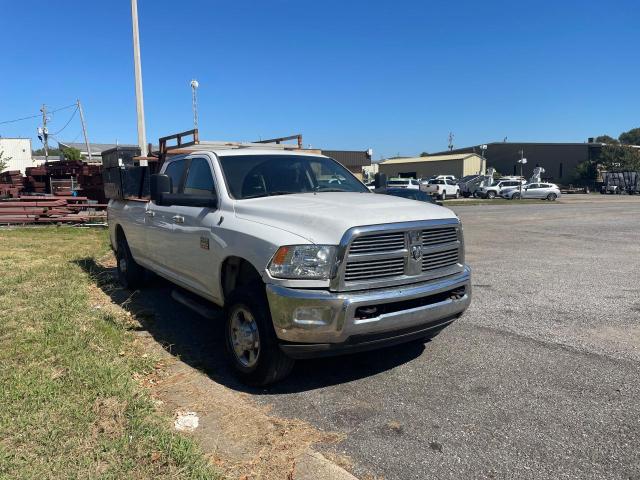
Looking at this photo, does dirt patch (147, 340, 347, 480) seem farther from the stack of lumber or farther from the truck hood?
the stack of lumber

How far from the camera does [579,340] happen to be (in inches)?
198

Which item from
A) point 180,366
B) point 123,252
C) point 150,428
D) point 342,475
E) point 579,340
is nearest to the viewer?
point 342,475

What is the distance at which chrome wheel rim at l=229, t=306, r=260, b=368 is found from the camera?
401 cm

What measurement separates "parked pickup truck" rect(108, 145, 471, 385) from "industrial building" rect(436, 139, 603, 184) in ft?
237

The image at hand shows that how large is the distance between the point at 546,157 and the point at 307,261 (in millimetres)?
79963

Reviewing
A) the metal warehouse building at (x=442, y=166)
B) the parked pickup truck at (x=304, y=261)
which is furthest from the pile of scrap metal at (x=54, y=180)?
the metal warehouse building at (x=442, y=166)

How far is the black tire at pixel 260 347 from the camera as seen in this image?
383 centimetres

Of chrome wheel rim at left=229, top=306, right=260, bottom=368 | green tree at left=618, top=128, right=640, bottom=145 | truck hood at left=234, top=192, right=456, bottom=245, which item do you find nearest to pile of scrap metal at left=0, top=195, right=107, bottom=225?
truck hood at left=234, top=192, right=456, bottom=245

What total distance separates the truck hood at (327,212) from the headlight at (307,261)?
71 millimetres

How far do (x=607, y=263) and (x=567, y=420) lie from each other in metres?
7.10

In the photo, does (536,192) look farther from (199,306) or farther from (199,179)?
(199,306)

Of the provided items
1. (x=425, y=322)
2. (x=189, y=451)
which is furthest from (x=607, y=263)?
(x=189, y=451)

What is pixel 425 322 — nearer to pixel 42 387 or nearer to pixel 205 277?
pixel 205 277

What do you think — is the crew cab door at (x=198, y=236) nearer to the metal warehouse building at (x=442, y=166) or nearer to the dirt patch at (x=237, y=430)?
the dirt patch at (x=237, y=430)
